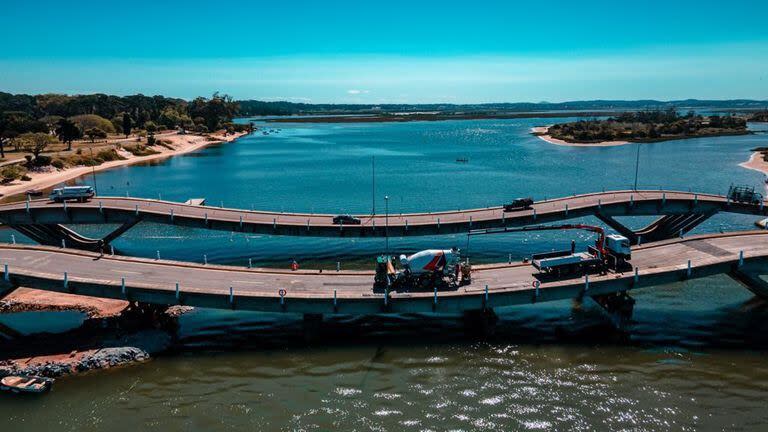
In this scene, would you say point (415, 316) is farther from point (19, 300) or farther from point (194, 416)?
point (19, 300)

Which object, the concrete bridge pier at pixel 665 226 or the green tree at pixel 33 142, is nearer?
the concrete bridge pier at pixel 665 226

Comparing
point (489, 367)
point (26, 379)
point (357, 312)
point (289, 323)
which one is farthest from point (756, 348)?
point (26, 379)

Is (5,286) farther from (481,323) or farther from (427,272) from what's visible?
(481,323)

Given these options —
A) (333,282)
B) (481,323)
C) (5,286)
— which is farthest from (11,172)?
(481,323)

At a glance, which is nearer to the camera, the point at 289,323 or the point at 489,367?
the point at 489,367

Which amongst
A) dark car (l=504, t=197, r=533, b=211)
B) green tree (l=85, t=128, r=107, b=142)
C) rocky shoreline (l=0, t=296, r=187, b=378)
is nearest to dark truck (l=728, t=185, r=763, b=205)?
dark car (l=504, t=197, r=533, b=211)

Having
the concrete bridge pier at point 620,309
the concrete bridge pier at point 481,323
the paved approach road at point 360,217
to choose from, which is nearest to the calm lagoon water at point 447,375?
the concrete bridge pier at point 481,323

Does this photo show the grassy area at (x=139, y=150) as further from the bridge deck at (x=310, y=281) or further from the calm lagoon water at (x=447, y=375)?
the bridge deck at (x=310, y=281)
